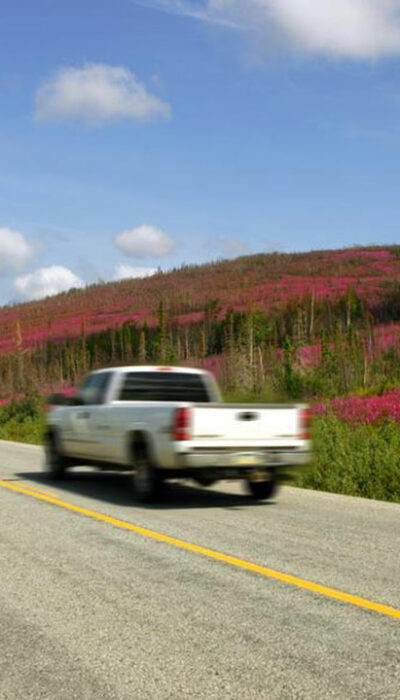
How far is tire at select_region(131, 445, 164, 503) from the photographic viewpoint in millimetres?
11289

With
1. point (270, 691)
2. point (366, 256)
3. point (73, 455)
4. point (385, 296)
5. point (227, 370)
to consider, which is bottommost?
point (270, 691)

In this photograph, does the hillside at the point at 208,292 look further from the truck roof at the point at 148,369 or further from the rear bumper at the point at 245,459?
the rear bumper at the point at 245,459

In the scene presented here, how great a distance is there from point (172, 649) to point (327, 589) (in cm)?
182

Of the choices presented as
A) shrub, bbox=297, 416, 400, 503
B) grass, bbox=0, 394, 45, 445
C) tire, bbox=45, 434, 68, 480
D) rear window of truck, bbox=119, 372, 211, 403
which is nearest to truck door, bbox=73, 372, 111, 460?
rear window of truck, bbox=119, 372, 211, 403

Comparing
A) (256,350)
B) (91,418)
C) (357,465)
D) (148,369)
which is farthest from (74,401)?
(256,350)

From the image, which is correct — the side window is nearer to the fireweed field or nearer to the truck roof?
the truck roof

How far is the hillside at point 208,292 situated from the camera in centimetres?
6041

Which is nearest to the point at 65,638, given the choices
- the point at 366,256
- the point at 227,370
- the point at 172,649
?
the point at 172,649

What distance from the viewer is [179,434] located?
1071cm

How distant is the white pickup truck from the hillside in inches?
1407

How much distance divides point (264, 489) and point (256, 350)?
28.7 m

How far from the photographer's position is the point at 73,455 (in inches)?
552

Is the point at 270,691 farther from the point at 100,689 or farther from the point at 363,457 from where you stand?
the point at 363,457

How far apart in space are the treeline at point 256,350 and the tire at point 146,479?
14601 mm
